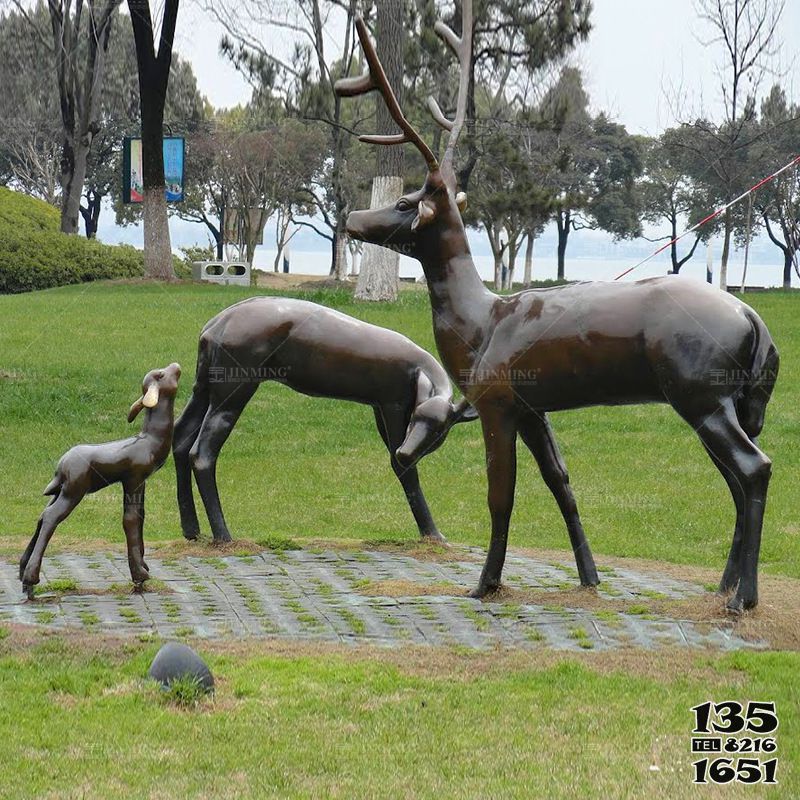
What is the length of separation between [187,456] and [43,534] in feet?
7.76

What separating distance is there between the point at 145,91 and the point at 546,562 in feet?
61.6

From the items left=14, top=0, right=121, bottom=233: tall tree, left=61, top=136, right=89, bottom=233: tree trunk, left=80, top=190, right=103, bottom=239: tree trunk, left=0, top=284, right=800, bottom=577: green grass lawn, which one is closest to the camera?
A: left=0, top=284, right=800, bottom=577: green grass lawn

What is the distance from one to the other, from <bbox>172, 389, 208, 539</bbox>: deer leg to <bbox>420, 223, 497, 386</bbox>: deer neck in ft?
8.53

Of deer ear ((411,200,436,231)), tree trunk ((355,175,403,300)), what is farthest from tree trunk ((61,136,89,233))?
deer ear ((411,200,436,231))

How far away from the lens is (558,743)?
5430 mm

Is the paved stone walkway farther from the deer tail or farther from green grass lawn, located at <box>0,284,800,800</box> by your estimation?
the deer tail

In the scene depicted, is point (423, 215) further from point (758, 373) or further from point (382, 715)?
point (382, 715)

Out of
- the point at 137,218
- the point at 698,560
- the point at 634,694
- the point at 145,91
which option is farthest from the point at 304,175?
the point at 634,694

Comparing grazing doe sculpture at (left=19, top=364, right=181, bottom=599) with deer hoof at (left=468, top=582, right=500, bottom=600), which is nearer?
grazing doe sculpture at (left=19, top=364, right=181, bottom=599)

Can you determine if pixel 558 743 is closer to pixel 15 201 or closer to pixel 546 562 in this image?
pixel 546 562

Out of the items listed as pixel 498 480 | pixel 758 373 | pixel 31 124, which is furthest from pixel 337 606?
pixel 31 124

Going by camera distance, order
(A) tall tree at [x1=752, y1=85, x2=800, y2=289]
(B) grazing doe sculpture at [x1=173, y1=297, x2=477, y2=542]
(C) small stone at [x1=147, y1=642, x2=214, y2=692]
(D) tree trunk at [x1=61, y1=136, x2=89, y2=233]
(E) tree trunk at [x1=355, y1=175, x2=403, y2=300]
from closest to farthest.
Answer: (C) small stone at [x1=147, y1=642, x2=214, y2=692]
(B) grazing doe sculpture at [x1=173, y1=297, x2=477, y2=542]
(E) tree trunk at [x1=355, y1=175, x2=403, y2=300]
(D) tree trunk at [x1=61, y1=136, x2=89, y2=233]
(A) tall tree at [x1=752, y1=85, x2=800, y2=289]

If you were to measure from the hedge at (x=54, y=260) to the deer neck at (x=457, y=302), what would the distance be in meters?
24.1

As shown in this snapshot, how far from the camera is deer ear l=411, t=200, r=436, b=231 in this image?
779cm
